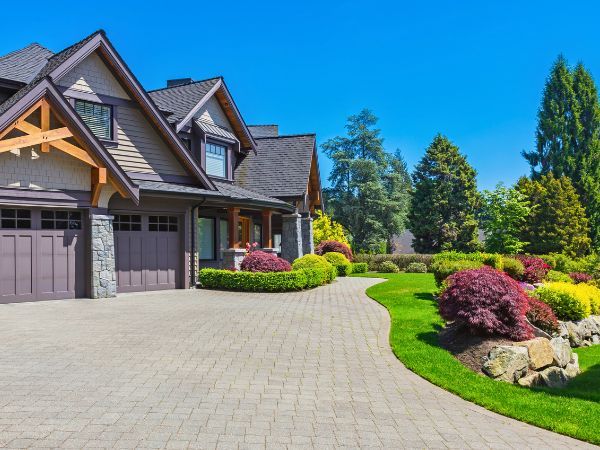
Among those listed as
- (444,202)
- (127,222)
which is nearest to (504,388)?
(127,222)

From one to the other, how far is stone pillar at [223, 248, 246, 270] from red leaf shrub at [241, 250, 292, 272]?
1.27 m

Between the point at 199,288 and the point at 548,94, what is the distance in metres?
41.9

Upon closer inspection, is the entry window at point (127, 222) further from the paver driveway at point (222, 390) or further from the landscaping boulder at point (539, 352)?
the landscaping boulder at point (539, 352)

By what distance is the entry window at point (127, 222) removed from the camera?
16188mm

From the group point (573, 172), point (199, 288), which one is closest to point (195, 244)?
point (199, 288)

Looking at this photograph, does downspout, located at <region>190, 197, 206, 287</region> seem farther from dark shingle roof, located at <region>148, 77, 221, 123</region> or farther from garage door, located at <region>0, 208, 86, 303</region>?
dark shingle roof, located at <region>148, 77, 221, 123</region>

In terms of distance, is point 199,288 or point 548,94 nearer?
point 199,288

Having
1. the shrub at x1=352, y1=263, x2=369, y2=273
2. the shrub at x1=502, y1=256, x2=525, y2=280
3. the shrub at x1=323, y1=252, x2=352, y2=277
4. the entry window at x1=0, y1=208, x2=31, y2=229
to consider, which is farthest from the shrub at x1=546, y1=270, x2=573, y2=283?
the entry window at x1=0, y1=208, x2=31, y2=229

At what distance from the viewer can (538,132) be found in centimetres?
4619

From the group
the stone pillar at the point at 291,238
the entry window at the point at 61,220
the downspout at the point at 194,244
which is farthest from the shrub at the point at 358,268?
the entry window at the point at 61,220

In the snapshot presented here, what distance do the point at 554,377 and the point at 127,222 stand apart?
13.3 m

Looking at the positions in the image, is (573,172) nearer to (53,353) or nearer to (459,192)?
(459,192)

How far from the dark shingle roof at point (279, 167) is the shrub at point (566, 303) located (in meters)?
12.9

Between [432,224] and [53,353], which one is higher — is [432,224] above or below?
above
